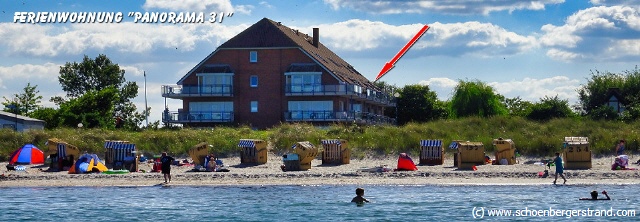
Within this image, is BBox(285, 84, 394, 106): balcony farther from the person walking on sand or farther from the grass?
the person walking on sand

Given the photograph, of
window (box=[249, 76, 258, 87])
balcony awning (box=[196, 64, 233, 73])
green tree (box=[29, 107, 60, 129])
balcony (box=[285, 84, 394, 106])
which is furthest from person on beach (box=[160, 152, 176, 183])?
window (box=[249, 76, 258, 87])

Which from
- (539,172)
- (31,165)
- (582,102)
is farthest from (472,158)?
(582,102)

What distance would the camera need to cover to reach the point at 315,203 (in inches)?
1465

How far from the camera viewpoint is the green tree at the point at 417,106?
304 ft

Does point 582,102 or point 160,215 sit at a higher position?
point 582,102

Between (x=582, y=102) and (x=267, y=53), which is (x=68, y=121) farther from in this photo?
(x=582, y=102)

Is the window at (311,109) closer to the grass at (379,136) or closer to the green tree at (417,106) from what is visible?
the green tree at (417,106)

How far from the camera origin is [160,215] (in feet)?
116

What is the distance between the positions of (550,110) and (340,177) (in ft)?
117

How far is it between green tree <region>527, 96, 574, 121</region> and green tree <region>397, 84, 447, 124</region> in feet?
47.3

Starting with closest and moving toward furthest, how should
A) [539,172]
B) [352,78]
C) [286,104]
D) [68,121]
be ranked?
[539,172] → [68,121] → [286,104] → [352,78]

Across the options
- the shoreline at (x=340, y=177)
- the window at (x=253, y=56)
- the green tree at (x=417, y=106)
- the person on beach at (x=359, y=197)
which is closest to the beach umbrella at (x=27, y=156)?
the shoreline at (x=340, y=177)

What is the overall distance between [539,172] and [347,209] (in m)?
10.1

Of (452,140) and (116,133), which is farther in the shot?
(116,133)
